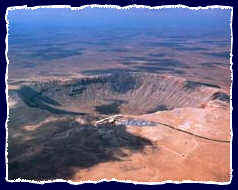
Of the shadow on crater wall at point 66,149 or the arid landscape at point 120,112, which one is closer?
the shadow on crater wall at point 66,149

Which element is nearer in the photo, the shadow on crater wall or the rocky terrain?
the rocky terrain

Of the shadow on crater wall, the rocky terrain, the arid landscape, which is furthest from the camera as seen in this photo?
the arid landscape

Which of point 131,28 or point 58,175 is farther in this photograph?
point 131,28

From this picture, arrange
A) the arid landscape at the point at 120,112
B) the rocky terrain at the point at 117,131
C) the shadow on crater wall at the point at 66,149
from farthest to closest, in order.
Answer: the arid landscape at the point at 120,112 < the shadow on crater wall at the point at 66,149 < the rocky terrain at the point at 117,131

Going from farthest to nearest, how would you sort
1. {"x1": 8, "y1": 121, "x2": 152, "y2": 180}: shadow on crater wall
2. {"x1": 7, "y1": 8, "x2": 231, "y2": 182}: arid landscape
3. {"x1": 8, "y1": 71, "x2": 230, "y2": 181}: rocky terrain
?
{"x1": 7, "y1": 8, "x2": 231, "y2": 182}: arid landscape
{"x1": 8, "y1": 121, "x2": 152, "y2": 180}: shadow on crater wall
{"x1": 8, "y1": 71, "x2": 230, "y2": 181}: rocky terrain

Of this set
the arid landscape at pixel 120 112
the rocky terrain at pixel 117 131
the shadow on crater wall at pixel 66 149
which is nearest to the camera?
the rocky terrain at pixel 117 131

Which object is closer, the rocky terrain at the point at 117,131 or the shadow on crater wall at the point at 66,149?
the rocky terrain at the point at 117,131

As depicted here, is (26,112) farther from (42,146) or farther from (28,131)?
(42,146)

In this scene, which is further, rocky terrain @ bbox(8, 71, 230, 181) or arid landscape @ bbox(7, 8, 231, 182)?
arid landscape @ bbox(7, 8, 231, 182)

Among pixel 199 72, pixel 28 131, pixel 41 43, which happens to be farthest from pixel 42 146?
pixel 41 43
